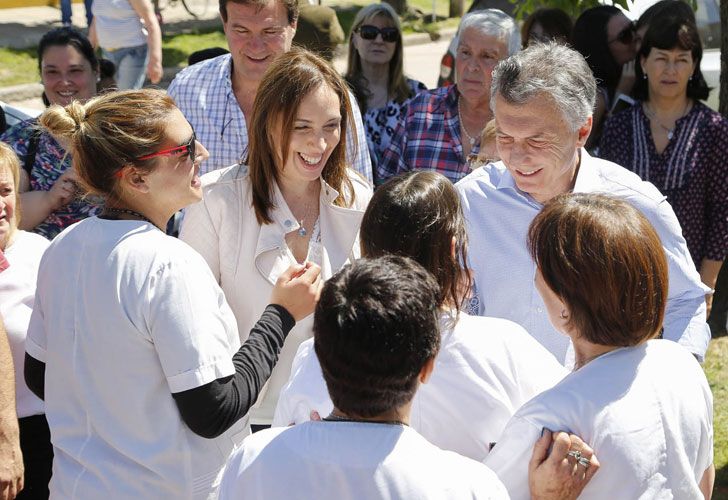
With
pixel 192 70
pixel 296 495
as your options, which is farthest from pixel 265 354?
pixel 192 70

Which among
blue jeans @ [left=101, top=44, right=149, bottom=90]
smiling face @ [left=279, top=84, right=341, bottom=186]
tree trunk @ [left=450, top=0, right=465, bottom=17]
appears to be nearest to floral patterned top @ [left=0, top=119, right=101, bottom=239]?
smiling face @ [left=279, top=84, right=341, bottom=186]

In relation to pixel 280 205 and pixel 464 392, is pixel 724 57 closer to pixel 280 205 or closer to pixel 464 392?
pixel 280 205

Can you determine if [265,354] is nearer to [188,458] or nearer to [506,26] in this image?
[188,458]

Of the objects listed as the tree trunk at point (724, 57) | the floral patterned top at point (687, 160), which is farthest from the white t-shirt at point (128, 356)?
the tree trunk at point (724, 57)

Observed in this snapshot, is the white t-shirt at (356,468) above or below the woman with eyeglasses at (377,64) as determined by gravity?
above

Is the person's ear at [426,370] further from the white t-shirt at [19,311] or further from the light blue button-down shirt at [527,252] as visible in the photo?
the white t-shirt at [19,311]

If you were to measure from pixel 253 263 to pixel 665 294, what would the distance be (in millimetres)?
1503

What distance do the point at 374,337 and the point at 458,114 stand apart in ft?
10.6

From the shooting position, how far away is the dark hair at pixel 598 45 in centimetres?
561

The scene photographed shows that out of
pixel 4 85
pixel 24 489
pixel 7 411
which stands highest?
pixel 7 411

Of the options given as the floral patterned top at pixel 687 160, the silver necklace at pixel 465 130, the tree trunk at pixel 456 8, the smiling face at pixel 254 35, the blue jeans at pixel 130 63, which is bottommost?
the tree trunk at pixel 456 8

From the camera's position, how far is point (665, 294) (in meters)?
2.16

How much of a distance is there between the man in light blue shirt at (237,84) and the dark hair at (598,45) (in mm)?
2075

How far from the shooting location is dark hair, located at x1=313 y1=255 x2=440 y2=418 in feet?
6.02
